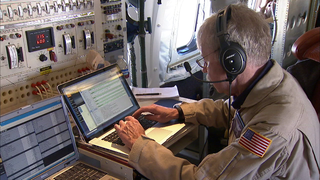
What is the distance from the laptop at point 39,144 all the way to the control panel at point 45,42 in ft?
0.84

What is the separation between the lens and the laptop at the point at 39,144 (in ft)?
4.05

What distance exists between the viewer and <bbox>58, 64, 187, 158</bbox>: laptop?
1.52 metres

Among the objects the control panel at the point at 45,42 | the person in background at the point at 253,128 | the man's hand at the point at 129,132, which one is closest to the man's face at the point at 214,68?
the person in background at the point at 253,128

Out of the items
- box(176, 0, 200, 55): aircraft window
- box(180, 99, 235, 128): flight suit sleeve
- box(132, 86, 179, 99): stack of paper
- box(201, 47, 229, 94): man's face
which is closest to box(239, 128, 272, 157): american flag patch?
box(201, 47, 229, 94): man's face

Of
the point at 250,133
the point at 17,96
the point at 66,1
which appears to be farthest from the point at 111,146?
the point at 66,1

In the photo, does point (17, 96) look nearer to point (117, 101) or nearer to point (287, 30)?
point (117, 101)

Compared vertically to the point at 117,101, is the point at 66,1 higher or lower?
higher

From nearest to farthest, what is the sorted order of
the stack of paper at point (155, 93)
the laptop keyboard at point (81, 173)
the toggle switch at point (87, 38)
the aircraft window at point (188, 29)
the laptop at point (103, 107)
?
the laptop keyboard at point (81, 173)
the laptop at point (103, 107)
the toggle switch at point (87, 38)
the stack of paper at point (155, 93)
the aircraft window at point (188, 29)

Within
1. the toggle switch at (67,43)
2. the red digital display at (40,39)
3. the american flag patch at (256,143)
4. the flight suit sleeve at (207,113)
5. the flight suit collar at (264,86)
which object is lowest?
the flight suit sleeve at (207,113)

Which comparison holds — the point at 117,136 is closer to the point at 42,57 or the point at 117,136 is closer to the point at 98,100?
the point at 98,100

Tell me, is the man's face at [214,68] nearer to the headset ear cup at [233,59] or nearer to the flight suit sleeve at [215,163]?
the headset ear cup at [233,59]

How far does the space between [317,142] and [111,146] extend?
91cm

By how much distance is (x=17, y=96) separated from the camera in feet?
5.04

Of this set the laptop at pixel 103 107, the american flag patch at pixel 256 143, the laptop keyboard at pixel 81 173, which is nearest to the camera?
the american flag patch at pixel 256 143
